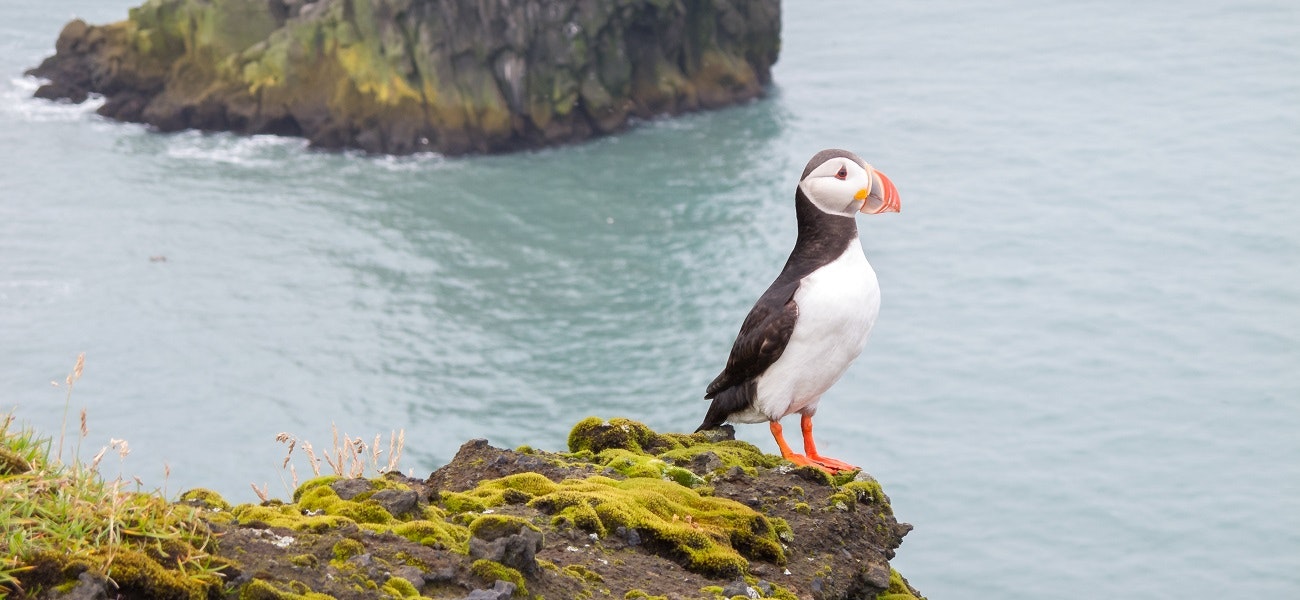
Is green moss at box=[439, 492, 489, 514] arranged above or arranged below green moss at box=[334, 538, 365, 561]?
below

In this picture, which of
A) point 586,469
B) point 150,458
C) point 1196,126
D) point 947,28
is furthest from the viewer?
point 947,28

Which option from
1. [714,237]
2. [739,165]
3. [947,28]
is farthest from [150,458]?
[947,28]

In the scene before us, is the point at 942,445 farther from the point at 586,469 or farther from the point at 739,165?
the point at 586,469

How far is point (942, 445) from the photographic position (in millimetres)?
55281

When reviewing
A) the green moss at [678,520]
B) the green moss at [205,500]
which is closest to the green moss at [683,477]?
the green moss at [678,520]

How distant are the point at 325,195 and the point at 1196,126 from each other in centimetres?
5289

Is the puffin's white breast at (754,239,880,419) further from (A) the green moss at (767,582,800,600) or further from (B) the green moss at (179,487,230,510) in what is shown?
(B) the green moss at (179,487,230,510)

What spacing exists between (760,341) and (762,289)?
170ft

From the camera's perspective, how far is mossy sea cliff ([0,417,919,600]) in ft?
21.9

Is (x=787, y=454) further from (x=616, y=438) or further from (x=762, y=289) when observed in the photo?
(x=762, y=289)

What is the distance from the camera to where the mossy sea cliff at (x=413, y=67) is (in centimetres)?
7488

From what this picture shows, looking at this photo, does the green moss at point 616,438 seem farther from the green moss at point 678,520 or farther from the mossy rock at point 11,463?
the mossy rock at point 11,463

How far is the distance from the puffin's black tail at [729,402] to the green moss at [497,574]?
412cm

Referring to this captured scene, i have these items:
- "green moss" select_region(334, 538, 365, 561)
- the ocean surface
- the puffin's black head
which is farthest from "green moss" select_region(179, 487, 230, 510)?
the ocean surface
